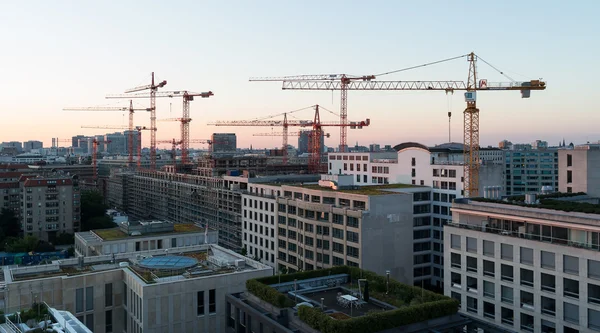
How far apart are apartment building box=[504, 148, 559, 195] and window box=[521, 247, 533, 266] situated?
127 metres

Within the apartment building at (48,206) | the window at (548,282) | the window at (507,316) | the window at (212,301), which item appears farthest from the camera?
A: the apartment building at (48,206)

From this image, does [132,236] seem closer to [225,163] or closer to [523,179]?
[225,163]

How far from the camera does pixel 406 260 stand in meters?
63.4

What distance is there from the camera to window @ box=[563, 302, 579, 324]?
36022mm

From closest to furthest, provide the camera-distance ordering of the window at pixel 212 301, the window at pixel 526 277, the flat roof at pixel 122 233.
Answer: the window at pixel 212 301
the window at pixel 526 277
the flat roof at pixel 122 233

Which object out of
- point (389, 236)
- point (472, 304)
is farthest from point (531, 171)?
point (472, 304)

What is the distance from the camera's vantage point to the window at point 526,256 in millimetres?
A: 39156

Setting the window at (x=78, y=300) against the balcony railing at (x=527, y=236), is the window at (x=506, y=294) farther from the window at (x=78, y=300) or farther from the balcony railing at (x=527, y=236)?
the window at (x=78, y=300)

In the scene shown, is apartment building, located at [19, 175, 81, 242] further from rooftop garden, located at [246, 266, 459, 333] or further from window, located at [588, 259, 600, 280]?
window, located at [588, 259, 600, 280]

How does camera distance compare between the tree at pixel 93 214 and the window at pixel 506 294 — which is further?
the tree at pixel 93 214

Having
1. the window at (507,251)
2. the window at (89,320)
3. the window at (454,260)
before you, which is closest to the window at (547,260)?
the window at (507,251)

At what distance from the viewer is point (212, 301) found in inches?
1467

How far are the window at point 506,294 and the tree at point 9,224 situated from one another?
9882 cm

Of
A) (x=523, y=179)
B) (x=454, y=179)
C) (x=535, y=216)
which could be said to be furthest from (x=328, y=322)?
(x=523, y=179)
